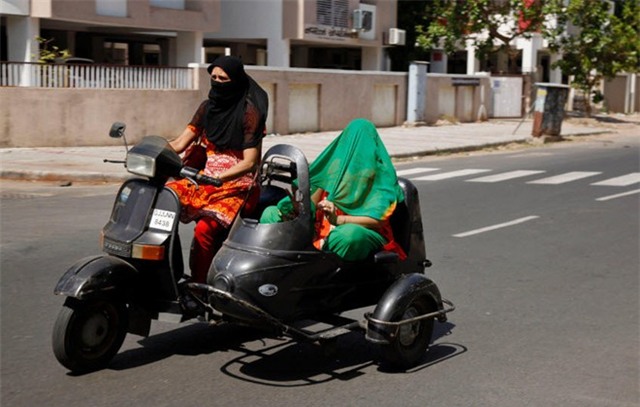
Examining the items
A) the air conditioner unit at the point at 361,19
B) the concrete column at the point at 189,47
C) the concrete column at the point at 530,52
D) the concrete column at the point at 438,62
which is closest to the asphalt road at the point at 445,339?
the concrete column at the point at 189,47

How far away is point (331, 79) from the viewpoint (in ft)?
91.1

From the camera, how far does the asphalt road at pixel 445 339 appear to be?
5277 millimetres

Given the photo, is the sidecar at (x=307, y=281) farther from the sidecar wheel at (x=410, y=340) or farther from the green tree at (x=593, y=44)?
the green tree at (x=593, y=44)

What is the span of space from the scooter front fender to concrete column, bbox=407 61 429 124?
26158mm

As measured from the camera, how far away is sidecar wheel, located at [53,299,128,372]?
17.4ft

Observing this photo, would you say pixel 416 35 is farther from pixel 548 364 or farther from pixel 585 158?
pixel 548 364

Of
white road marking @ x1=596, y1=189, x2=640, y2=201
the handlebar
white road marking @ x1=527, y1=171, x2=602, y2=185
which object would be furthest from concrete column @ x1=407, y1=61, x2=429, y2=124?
the handlebar

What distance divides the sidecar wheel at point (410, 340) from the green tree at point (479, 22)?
1186 inches

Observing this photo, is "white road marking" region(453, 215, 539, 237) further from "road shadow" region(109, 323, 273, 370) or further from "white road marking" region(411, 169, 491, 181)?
"road shadow" region(109, 323, 273, 370)

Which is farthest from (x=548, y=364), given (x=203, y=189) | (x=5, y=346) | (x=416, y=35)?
(x=416, y=35)

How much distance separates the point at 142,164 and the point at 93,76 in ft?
52.4

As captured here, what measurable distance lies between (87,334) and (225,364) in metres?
0.84

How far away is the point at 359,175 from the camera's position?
18.6 ft

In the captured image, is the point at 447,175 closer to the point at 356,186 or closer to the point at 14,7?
the point at 14,7
